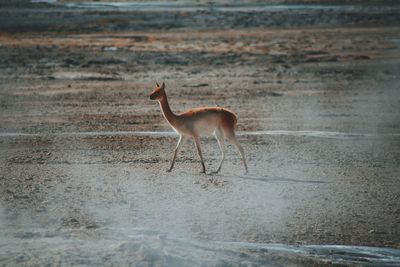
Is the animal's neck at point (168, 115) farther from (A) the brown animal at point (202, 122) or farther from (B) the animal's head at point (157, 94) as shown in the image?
(B) the animal's head at point (157, 94)

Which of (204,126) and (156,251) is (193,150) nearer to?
(204,126)


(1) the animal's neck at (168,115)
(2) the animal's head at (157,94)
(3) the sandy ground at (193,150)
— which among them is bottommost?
(3) the sandy ground at (193,150)

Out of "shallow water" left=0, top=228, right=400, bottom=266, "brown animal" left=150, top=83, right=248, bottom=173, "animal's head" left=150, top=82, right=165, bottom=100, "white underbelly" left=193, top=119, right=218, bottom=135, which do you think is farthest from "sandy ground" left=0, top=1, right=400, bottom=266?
"animal's head" left=150, top=82, right=165, bottom=100

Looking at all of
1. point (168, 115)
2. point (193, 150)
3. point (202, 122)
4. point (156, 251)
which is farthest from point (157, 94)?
point (156, 251)

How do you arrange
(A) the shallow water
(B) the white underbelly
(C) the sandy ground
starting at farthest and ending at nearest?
(B) the white underbelly < (C) the sandy ground < (A) the shallow water

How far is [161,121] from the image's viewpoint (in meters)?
17.8

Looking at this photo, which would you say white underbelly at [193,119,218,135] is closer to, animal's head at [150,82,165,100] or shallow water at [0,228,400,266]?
animal's head at [150,82,165,100]

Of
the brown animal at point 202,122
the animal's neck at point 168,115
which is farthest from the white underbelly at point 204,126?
the animal's neck at point 168,115

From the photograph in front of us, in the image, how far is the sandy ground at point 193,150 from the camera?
10.1 metres

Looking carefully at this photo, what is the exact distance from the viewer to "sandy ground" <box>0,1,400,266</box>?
33.2 feet

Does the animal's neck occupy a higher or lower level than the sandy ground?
higher

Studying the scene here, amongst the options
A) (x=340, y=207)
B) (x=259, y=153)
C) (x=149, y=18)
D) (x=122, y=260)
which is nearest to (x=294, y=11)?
(x=149, y=18)

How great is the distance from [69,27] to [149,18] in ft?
14.2

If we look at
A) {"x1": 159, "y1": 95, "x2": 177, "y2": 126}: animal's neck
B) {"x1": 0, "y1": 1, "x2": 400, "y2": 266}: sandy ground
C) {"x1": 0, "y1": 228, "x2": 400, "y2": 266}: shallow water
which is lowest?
{"x1": 0, "y1": 1, "x2": 400, "y2": 266}: sandy ground
